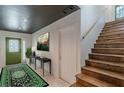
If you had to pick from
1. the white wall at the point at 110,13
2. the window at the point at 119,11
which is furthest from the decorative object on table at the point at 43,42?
the window at the point at 119,11

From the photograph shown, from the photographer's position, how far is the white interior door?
269cm

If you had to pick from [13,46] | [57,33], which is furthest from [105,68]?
[13,46]

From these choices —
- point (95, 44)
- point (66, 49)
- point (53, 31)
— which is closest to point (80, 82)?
point (66, 49)

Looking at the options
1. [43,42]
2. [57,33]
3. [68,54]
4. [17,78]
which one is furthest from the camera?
[43,42]

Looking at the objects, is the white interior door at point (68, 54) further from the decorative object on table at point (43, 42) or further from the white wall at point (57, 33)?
the decorative object on table at point (43, 42)

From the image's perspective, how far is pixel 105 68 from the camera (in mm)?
2020

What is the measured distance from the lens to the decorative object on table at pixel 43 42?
165 inches

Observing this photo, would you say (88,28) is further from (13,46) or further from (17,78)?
(17,78)

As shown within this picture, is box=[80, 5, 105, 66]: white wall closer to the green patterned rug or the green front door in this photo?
the green patterned rug

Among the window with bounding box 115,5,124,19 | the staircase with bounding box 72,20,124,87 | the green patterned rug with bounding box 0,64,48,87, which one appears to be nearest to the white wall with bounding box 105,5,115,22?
the window with bounding box 115,5,124,19

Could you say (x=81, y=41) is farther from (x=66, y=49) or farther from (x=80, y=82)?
(x=80, y=82)

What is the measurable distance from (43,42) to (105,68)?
10.6ft

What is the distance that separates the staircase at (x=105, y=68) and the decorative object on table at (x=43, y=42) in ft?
7.08
